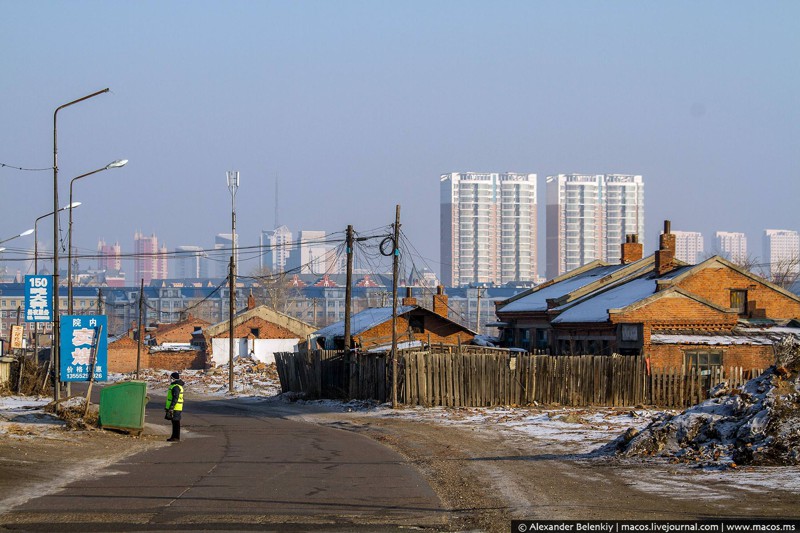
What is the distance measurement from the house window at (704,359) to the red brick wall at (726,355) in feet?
0.53

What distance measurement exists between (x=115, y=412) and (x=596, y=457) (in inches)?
460

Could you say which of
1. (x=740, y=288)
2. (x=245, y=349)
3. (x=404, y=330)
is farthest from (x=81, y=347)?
(x=245, y=349)

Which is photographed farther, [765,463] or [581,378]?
[581,378]

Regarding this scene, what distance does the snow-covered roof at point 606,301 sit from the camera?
141ft

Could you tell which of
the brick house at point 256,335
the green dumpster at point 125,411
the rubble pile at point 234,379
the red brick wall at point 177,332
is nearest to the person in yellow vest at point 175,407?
the green dumpster at point 125,411

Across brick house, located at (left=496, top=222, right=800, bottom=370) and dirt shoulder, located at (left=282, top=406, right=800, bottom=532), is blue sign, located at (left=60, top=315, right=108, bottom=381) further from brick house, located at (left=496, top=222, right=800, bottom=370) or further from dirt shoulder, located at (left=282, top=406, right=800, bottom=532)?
brick house, located at (left=496, top=222, right=800, bottom=370)

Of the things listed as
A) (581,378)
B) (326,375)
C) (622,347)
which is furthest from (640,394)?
(326,375)

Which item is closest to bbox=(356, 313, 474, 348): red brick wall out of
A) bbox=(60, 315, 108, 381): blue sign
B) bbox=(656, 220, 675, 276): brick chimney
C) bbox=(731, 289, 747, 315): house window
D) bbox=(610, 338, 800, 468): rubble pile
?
bbox=(656, 220, 675, 276): brick chimney

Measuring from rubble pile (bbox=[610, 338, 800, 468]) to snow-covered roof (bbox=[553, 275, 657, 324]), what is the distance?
2233 cm

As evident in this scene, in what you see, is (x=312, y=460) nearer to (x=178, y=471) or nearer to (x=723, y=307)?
(x=178, y=471)

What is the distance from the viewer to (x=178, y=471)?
57.9 feet

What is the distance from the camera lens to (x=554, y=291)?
54094 mm

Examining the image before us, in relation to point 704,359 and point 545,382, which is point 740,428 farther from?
point 704,359

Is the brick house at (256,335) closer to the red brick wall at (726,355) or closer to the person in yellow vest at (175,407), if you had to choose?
the red brick wall at (726,355)
